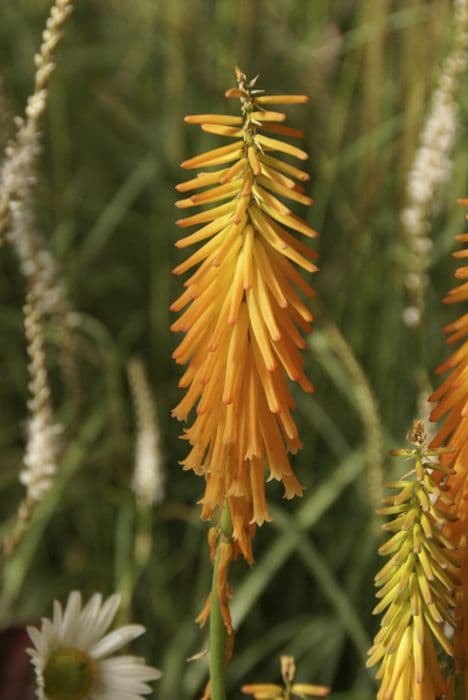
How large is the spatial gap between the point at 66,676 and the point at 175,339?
4.69 feet

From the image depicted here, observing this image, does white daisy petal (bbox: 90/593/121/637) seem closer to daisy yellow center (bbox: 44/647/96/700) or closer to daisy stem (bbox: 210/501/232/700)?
daisy yellow center (bbox: 44/647/96/700)

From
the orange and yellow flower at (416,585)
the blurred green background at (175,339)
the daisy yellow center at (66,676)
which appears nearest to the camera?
the orange and yellow flower at (416,585)

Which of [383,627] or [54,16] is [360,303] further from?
[383,627]

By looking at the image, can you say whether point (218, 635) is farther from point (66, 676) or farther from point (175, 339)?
point (175, 339)

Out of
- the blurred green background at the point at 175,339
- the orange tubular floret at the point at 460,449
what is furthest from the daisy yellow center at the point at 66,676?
the blurred green background at the point at 175,339

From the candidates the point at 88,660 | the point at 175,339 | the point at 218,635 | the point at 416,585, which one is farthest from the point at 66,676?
the point at 175,339

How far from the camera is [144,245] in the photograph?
244cm

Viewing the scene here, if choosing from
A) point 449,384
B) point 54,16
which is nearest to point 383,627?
point 449,384

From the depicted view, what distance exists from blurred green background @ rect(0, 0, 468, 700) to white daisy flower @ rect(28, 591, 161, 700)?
67 cm

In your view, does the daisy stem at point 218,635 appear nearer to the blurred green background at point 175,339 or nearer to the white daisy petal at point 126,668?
the white daisy petal at point 126,668

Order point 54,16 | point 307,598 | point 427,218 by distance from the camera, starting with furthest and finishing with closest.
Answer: point 307,598
point 427,218
point 54,16

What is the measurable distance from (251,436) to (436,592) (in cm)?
13

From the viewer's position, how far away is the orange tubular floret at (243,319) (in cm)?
64

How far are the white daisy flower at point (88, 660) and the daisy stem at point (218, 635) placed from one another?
0.14 m
